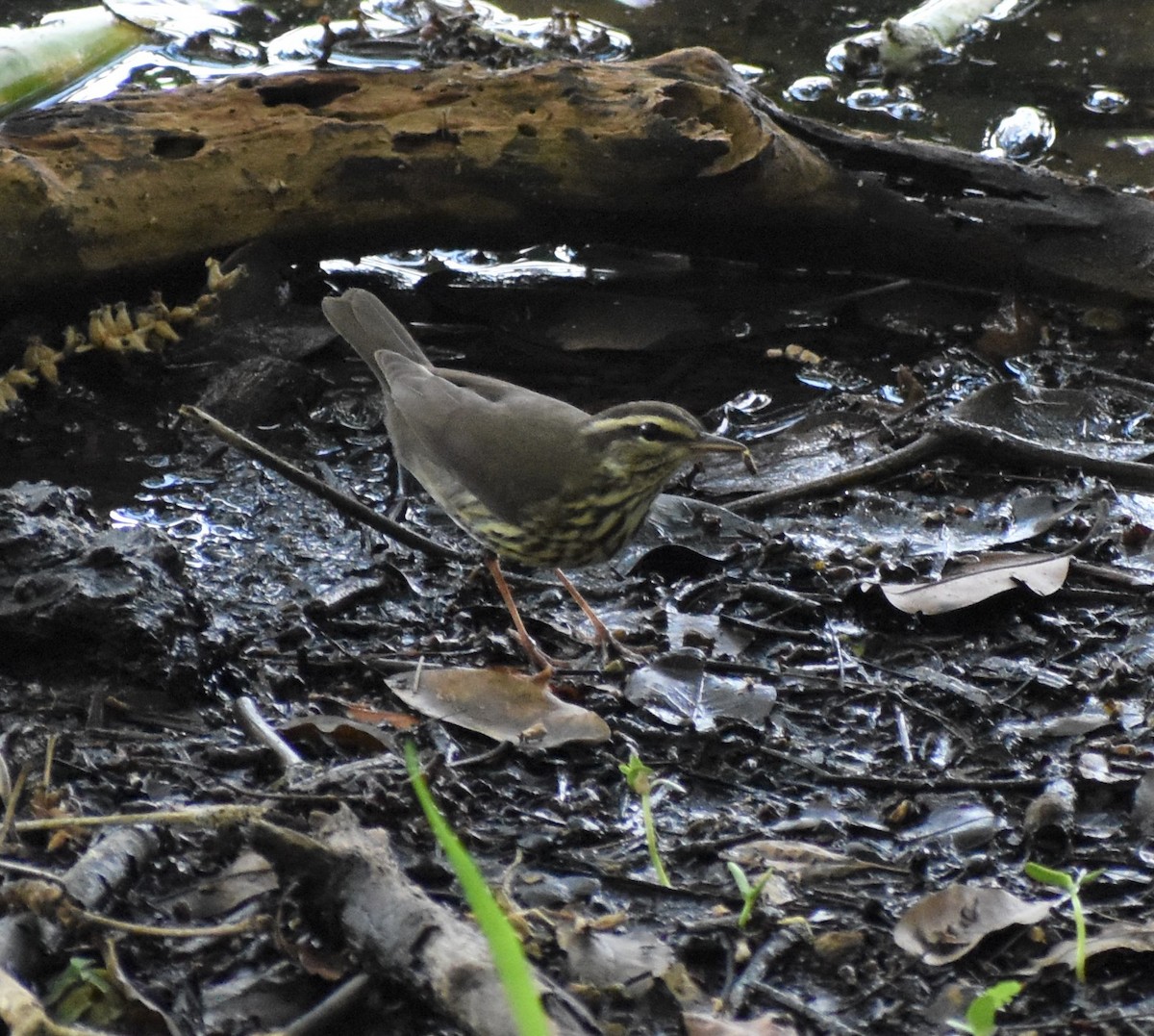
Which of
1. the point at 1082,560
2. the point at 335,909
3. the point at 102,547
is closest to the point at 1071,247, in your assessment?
the point at 1082,560

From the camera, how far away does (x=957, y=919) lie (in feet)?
11.3

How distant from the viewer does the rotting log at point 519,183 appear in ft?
19.4

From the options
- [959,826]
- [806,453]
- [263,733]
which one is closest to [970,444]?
[806,453]

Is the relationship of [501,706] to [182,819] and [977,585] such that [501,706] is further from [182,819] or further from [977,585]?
[977,585]

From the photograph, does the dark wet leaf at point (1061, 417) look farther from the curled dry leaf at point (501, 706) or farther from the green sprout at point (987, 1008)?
the green sprout at point (987, 1008)

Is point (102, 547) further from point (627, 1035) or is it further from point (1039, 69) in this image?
point (1039, 69)

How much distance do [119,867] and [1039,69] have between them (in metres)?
8.23

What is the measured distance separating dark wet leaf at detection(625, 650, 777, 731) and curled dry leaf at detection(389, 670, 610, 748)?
0.23 meters

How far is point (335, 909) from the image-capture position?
304 cm

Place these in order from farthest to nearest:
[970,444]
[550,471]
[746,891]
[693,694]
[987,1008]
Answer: [970,444] → [550,471] → [693,694] → [746,891] → [987,1008]

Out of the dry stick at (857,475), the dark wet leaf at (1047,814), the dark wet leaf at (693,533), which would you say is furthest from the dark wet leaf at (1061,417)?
the dark wet leaf at (1047,814)

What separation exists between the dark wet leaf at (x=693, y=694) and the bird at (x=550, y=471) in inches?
10.3

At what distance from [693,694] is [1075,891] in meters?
1.43

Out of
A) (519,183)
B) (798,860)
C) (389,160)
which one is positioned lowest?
(798,860)
